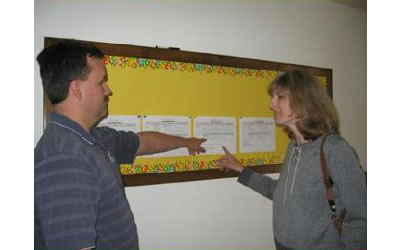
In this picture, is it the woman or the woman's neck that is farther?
the woman's neck

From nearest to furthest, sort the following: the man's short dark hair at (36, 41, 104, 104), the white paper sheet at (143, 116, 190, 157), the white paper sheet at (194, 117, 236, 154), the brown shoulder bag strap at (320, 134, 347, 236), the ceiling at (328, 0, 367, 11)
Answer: the man's short dark hair at (36, 41, 104, 104) → the brown shoulder bag strap at (320, 134, 347, 236) → the white paper sheet at (143, 116, 190, 157) → the white paper sheet at (194, 117, 236, 154) → the ceiling at (328, 0, 367, 11)

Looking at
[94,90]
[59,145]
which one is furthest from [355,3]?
[59,145]

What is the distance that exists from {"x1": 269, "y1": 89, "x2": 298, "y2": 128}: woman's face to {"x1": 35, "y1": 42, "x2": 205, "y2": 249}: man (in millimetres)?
788

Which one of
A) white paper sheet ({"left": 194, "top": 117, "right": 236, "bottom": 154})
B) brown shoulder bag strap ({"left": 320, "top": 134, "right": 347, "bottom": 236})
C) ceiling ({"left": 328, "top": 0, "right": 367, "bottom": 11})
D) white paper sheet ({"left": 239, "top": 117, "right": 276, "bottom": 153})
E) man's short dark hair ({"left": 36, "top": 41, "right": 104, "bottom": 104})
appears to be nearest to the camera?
man's short dark hair ({"left": 36, "top": 41, "right": 104, "bottom": 104})

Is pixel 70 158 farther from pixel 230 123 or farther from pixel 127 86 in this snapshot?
pixel 230 123

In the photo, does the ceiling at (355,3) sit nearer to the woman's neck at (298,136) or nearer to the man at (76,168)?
the woman's neck at (298,136)

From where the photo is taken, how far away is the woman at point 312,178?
1.13m

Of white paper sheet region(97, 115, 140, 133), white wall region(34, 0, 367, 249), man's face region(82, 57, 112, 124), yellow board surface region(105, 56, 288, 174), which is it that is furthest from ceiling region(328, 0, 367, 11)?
man's face region(82, 57, 112, 124)

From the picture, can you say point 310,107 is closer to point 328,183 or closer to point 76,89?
point 328,183

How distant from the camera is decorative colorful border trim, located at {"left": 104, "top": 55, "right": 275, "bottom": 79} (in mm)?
1511

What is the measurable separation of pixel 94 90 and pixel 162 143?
1.76 feet

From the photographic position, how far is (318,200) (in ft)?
3.96

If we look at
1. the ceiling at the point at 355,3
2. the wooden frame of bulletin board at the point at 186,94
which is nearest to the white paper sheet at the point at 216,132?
the wooden frame of bulletin board at the point at 186,94

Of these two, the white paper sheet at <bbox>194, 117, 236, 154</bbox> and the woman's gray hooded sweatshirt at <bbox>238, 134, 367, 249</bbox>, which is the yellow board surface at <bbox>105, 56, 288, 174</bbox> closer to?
the white paper sheet at <bbox>194, 117, 236, 154</bbox>
